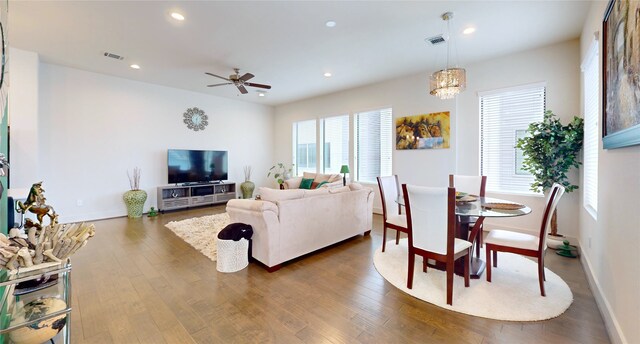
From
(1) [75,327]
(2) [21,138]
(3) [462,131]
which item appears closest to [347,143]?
(3) [462,131]

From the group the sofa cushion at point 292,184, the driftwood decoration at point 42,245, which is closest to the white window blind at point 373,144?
the sofa cushion at point 292,184

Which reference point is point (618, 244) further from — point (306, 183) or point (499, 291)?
point (306, 183)

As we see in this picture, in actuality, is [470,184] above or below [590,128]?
below

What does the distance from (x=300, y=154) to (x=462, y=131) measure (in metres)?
4.65

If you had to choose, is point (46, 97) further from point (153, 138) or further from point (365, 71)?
point (365, 71)

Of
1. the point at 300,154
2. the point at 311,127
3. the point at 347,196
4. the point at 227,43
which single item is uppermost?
the point at 227,43

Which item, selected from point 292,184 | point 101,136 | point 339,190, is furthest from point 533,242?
point 101,136

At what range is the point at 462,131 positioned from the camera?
4762 millimetres

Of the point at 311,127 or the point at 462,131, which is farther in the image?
the point at 311,127

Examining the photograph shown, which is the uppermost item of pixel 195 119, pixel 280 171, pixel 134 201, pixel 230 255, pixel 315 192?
pixel 195 119

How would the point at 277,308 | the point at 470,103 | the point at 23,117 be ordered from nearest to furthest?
the point at 277,308
the point at 23,117
the point at 470,103

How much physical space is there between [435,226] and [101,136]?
6.69 metres

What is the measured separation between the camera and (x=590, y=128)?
3.11m

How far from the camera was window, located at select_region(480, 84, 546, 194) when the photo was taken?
4.14 metres
